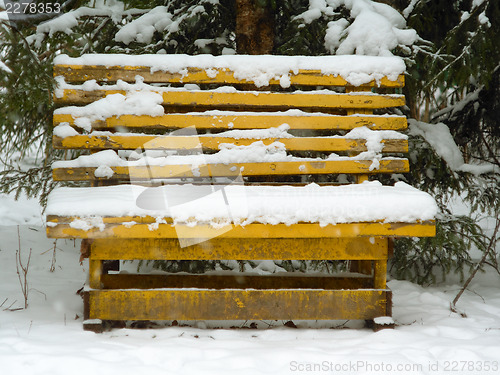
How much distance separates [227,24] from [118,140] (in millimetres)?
1678

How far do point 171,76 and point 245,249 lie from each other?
1119mm

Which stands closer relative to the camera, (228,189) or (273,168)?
(228,189)

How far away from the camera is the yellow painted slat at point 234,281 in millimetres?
2699

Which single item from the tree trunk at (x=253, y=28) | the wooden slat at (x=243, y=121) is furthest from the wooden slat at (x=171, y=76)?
the tree trunk at (x=253, y=28)

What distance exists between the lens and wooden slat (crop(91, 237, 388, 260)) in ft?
7.48

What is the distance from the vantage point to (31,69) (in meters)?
2.77

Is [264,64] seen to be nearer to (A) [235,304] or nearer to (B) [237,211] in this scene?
(B) [237,211]

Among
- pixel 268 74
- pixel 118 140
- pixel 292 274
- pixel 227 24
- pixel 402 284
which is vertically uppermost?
pixel 227 24

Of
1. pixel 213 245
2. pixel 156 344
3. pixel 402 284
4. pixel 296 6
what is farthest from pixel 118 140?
pixel 402 284

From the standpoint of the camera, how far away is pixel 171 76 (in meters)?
2.76

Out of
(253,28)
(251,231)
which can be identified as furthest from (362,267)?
(253,28)

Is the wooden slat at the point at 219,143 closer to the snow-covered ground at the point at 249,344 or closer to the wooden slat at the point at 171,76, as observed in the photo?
the wooden slat at the point at 171,76

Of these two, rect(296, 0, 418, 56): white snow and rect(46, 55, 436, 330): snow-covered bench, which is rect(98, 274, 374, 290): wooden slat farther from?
rect(296, 0, 418, 56): white snow

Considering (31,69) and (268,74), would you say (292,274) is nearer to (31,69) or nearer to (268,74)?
(268,74)
